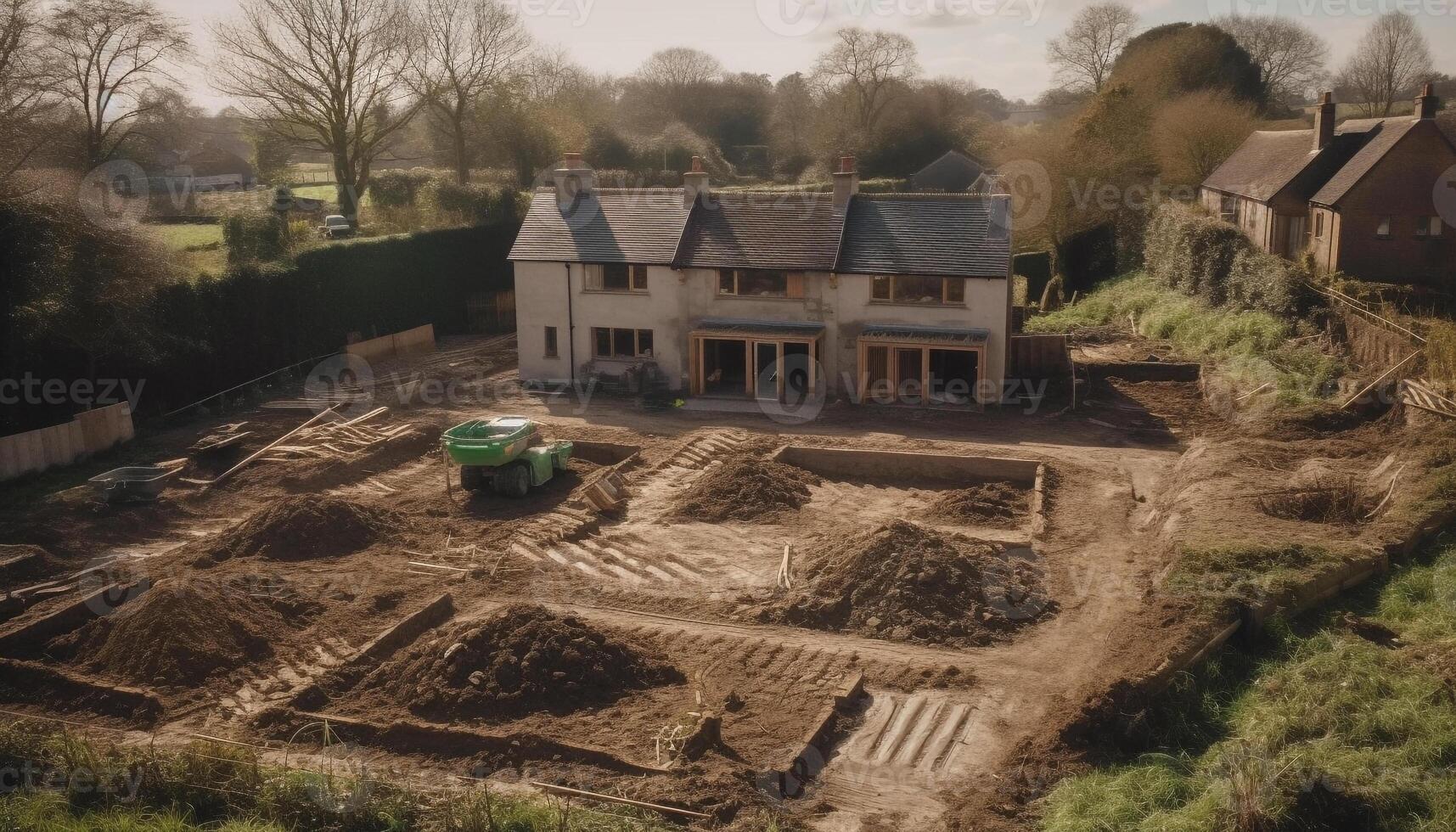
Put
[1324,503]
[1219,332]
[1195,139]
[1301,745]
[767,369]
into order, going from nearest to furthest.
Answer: [1301,745] → [1324,503] → [767,369] → [1219,332] → [1195,139]

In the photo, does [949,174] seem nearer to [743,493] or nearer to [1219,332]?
[1219,332]

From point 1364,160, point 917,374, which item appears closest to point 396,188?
point 917,374

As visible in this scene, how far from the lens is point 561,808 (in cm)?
1098

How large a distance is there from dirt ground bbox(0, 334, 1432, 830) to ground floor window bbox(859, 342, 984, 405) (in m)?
2.20

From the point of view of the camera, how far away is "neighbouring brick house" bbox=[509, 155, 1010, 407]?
28031 millimetres

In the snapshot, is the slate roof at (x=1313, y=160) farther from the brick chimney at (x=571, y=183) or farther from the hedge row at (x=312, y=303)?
the hedge row at (x=312, y=303)

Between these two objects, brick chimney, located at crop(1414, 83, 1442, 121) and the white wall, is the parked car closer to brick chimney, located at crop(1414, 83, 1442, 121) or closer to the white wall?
the white wall

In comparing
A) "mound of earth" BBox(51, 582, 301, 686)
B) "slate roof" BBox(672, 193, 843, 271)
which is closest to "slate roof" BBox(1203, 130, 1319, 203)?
"slate roof" BBox(672, 193, 843, 271)

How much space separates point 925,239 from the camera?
28.5m

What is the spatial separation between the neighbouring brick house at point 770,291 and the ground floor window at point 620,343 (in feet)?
0.16

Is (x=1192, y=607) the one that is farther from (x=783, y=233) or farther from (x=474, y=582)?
(x=783, y=233)

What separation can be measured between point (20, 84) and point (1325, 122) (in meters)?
39.0

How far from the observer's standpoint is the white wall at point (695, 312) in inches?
1097

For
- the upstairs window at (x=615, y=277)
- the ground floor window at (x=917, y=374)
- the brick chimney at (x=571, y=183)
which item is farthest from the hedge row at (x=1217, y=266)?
the brick chimney at (x=571, y=183)
